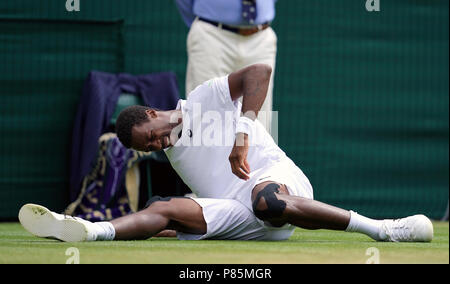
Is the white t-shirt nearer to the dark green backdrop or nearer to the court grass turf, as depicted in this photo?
the court grass turf

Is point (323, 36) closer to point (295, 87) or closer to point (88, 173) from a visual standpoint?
point (295, 87)

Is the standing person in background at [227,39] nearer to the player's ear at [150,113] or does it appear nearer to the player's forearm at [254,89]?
the player's forearm at [254,89]

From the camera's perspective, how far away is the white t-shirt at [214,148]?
209 inches

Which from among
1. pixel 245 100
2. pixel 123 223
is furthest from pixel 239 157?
pixel 123 223

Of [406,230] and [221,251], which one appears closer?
[221,251]

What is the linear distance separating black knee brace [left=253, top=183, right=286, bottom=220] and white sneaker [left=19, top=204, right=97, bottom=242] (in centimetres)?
87

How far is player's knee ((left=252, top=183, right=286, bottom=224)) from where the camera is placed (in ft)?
16.1

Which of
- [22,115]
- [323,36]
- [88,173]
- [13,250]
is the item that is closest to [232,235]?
[13,250]

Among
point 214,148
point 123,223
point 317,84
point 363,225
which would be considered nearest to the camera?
point 123,223

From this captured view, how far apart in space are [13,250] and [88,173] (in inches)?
114

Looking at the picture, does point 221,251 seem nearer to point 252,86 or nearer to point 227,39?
point 252,86

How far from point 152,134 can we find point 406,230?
149 centimetres

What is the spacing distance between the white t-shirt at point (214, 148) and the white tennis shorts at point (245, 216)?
2.7 inches

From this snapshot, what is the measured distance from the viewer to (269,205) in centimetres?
492
